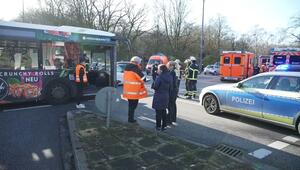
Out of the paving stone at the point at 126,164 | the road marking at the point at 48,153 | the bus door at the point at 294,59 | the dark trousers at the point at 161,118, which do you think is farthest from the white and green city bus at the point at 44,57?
the bus door at the point at 294,59

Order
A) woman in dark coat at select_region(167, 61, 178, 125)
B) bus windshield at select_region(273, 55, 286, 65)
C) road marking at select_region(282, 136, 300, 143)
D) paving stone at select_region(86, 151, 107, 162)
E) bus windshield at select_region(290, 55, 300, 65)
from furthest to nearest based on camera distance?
bus windshield at select_region(273, 55, 286, 65) → bus windshield at select_region(290, 55, 300, 65) → woman in dark coat at select_region(167, 61, 178, 125) → road marking at select_region(282, 136, 300, 143) → paving stone at select_region(86, 151, 107, 162)

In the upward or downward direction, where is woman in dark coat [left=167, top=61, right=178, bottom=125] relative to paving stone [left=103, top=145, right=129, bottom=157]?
upward

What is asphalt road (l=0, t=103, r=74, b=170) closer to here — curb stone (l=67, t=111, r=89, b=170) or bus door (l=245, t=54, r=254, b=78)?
curb stone (l=67, t=111, r=89, b=170)

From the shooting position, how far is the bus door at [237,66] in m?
21.2

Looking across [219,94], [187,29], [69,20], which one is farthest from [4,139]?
[187,29]

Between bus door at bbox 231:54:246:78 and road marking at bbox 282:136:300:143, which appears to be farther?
bus door at bbox 231:54:246:78

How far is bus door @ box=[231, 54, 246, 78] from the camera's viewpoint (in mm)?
21234

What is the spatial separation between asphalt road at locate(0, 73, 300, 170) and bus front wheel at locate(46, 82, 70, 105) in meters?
0.48

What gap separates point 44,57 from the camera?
893 cm

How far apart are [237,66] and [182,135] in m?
17.1

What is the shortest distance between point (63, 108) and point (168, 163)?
5.80m

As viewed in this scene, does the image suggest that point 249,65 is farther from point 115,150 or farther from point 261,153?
point 115,150

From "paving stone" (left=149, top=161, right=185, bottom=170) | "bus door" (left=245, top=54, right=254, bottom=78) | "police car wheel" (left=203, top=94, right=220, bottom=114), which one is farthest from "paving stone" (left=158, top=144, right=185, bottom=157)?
"bus door" (left=245, top=54, right=254, bottom=78)

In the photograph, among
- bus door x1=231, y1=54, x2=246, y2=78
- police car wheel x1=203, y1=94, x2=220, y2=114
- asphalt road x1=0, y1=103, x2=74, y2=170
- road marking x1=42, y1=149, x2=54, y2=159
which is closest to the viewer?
asphalt road x1=0, y1=103, x2=74, y2=170
